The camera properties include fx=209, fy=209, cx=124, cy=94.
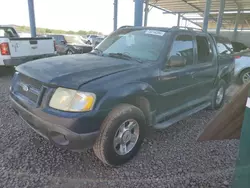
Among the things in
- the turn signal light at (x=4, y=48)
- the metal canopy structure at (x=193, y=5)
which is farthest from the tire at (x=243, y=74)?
the metal canopy structure at (x=193, y=5)

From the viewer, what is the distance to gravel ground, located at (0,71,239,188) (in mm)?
2422

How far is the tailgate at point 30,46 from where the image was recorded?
6.22 m

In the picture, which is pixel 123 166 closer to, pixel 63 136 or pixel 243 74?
pixel 63 136

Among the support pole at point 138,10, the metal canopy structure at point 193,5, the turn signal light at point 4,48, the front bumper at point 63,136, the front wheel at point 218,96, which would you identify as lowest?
the front wheel at point 218,96

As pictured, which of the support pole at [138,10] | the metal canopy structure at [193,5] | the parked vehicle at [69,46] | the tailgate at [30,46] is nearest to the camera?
the tailgate at [30,46]

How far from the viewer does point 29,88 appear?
105 inches

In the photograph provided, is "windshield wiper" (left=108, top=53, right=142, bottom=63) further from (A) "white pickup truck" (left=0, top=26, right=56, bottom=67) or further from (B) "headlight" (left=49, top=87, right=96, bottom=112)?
(A) "white pickup truck" (left=0, top=26, right=56, bottom=67)

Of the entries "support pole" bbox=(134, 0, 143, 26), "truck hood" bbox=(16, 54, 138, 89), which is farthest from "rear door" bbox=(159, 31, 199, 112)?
"support pole" bbox=(134, 0, 143, 26)

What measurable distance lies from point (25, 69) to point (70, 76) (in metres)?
0.84

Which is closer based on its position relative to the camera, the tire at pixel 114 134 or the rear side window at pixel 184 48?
the tire at pixel 114 134

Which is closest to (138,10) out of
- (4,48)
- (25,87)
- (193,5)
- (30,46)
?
(30,46)

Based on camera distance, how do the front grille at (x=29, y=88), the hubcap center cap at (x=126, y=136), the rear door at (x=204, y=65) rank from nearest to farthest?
the front grille at (x=29, y=88) → the hubcap center cap at (x=126, y=136) → the rear door at (x=204, y=65)

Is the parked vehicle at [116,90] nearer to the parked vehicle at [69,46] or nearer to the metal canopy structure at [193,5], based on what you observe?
the parked vehicle at [69,46]

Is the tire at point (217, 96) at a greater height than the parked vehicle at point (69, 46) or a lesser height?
lesser
